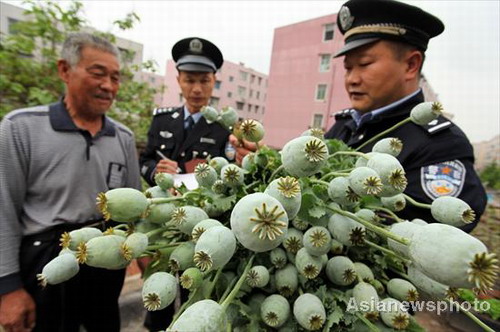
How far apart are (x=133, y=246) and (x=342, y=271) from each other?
374mm

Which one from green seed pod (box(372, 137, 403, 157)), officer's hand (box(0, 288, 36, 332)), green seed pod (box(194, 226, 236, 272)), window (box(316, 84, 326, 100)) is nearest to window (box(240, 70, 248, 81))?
window (box(316, 84, 326, 100))

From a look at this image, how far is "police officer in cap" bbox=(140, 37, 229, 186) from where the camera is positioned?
7.25 ft

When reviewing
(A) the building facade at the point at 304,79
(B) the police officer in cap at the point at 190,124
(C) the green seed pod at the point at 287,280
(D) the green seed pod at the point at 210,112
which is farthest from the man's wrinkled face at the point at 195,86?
(A) the building facade at the point at 304,79

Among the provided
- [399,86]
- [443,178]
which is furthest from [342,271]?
[399,86]

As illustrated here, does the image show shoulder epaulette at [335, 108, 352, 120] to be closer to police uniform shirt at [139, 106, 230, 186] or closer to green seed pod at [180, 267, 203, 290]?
police uniform shirt at [139, 106, 230, 186]

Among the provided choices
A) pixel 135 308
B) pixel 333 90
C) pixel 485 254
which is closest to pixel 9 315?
pixel 135 308

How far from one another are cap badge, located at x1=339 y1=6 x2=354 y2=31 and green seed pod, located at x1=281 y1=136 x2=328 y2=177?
3.91 feet

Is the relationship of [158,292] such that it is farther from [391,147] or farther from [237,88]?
[237,88]

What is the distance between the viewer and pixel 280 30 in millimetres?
19562

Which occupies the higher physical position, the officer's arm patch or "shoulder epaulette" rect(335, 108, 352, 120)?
"shoulder epaulette" rect(335, 108, 352, 120)

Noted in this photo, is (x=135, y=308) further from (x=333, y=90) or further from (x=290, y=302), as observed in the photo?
(x=333, y=90)

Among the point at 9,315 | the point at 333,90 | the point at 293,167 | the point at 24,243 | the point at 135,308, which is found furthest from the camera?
the point at 333,90

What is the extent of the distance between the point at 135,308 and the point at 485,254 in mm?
2749

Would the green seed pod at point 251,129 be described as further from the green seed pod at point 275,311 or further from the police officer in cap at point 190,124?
the police officer in cap at point 190,124
